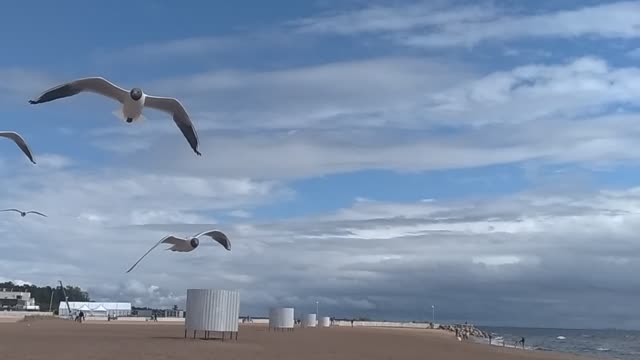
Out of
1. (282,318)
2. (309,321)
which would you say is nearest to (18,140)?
(282,318)

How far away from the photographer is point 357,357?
108 ft

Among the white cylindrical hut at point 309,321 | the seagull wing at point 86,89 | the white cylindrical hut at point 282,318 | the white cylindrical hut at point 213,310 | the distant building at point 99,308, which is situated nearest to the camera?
the seagull wing at point 86,89

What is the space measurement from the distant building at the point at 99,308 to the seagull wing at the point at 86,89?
9556cm

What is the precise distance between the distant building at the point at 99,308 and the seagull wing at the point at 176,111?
95349 millimetres

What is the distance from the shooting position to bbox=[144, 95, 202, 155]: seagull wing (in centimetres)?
2530

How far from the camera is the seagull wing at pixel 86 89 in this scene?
22.9 meters

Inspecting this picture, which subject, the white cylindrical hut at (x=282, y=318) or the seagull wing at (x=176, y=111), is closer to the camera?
the seagull wing at (x=176, y=111)

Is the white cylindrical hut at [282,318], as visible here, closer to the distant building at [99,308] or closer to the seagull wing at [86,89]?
the seagull wing at [86,89]

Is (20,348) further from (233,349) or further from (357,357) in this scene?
(357,357)

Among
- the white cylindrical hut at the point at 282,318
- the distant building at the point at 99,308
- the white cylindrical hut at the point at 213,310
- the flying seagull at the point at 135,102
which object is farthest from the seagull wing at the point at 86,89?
the distant building at the point at 99,308

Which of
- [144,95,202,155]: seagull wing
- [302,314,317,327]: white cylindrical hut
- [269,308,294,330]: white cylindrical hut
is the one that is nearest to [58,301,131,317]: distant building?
[302,314,317,327]: white cylindrical hut

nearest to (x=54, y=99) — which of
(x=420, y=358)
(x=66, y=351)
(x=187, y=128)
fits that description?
(x=187, y=128)

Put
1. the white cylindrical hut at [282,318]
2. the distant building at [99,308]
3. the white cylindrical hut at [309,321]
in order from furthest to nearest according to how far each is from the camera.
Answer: the distant building at [99,308] → the white cylindrical hut at [309,321] → the white cylindrical hut at [282,318]

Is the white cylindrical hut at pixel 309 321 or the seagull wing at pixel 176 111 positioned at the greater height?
the seagull wing at pixel 176 111
